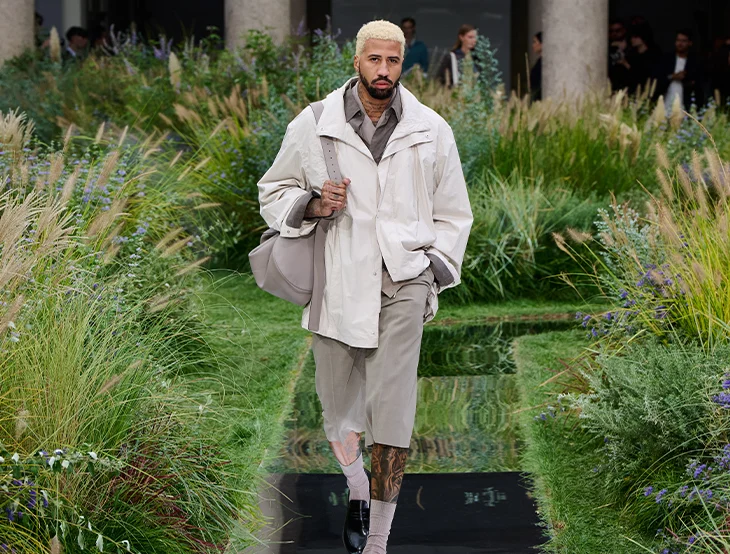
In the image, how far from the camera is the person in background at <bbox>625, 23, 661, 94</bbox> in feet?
50.8

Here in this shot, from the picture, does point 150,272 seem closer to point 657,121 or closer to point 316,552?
point 316,552

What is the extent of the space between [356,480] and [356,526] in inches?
7.0

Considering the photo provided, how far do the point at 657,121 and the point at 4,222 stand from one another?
8594 millimetres

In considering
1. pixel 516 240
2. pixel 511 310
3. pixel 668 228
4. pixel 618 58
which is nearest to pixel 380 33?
pixel 668 228

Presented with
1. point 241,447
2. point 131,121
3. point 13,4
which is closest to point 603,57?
point 131,121

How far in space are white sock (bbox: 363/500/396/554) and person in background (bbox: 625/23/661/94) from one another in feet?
38.5

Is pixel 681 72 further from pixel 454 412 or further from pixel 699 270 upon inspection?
pixel 699 270

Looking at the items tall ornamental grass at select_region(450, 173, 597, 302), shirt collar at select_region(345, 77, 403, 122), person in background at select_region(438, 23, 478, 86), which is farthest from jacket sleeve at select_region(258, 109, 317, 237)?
person in background at select_region(438, 23, 478, 86)

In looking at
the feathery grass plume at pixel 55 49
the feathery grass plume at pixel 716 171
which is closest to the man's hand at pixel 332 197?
the feathery grass plume at pixel 716 171

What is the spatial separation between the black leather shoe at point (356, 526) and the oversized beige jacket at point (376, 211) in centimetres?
68

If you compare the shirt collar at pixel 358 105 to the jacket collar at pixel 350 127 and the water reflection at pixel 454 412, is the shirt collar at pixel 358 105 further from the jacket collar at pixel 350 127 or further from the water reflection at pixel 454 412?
the water reflection at pixel 454 412

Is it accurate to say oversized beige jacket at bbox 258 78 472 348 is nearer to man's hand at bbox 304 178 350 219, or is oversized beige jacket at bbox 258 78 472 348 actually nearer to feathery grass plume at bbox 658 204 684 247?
man's hand at bbox 304 178 350 219

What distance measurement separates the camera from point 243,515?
16.1ft

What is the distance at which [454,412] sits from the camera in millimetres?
6664
